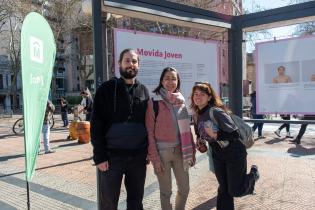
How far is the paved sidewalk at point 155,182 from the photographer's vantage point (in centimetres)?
546

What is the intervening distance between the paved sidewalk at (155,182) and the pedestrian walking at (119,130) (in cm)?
183

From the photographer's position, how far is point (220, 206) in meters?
4.37

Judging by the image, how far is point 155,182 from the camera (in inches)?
264

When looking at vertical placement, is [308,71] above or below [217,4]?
below

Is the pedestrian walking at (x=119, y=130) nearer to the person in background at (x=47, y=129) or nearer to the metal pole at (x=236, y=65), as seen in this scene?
the metal pole at (x=236, y=65)

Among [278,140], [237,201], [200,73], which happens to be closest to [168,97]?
[200,73]

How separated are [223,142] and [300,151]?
20.9 ft

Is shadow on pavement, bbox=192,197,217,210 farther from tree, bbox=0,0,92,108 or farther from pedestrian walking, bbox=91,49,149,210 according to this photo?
tree, bbox=0,0,92,108

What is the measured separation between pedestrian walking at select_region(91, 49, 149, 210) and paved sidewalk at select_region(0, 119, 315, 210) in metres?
1.83

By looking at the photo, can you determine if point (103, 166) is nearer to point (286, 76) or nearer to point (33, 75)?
point (33, 75)

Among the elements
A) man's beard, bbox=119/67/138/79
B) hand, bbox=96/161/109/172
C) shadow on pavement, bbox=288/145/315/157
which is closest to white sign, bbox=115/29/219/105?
man's beard, bbox=119/67/138/79

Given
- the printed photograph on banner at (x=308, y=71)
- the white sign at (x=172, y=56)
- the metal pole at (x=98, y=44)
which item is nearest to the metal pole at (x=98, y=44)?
the metal pole at (x=98, y=44)

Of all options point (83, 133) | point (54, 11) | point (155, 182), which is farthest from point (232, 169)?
point (54, 11)

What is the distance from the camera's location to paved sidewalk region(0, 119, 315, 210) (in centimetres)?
546
